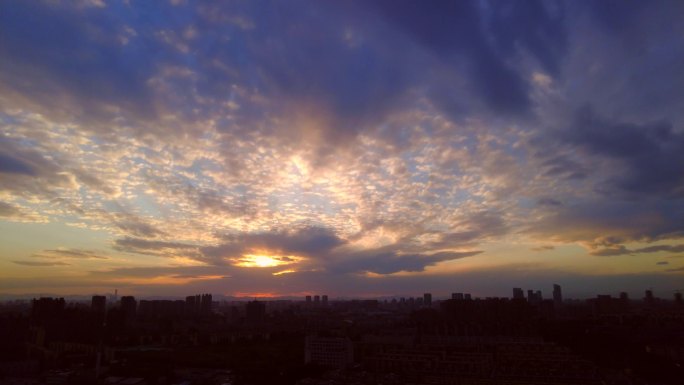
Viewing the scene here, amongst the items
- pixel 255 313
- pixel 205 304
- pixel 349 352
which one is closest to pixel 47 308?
pixel 255 313

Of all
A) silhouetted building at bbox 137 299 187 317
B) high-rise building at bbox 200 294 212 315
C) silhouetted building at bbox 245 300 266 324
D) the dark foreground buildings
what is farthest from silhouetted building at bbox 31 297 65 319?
high-rise building at bbox 200 294 212 315

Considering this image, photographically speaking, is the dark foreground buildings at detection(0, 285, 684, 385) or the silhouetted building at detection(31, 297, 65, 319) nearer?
the dark foreground buildings at detection(0, 285, 684, 385)

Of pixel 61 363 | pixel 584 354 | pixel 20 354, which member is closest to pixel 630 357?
pixel 584 354

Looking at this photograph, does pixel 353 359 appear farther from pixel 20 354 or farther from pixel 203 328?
pixel 203 328

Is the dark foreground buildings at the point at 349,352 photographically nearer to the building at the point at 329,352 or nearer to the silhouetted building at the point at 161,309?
the building at the point at 329,352

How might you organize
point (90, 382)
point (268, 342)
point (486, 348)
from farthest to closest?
point (268, 342) → point (486, 348) → point (90, 382)

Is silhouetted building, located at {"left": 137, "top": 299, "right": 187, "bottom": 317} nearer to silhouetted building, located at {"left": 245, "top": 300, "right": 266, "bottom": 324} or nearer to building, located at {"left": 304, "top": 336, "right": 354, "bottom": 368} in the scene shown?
silhouetted building, located at {"left": 245, "top": 300, "right": 266, "bottom": 324}

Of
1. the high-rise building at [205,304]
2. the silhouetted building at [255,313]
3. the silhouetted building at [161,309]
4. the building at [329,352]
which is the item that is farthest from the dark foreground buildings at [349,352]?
the high-rise building at [205,304]

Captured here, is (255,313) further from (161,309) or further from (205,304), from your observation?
(205,304)
